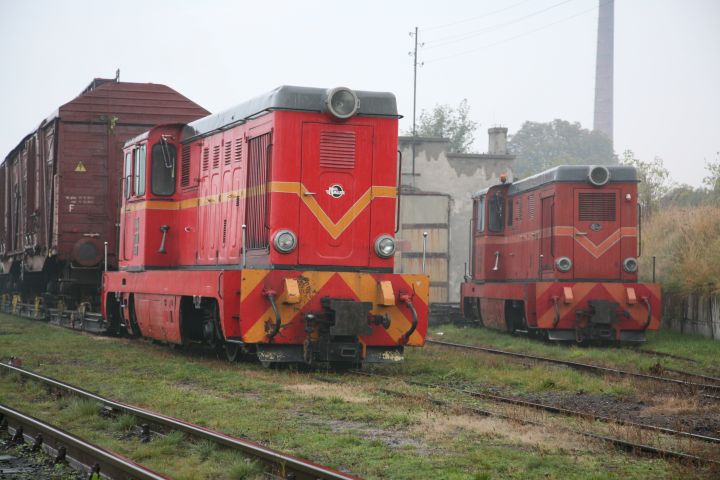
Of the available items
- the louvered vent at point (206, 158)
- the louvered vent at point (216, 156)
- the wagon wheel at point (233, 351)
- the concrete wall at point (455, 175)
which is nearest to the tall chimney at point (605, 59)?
the concrete wall at point (455, 175)

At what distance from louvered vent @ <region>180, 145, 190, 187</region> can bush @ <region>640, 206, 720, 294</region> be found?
31.3ft

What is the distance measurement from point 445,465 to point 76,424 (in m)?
3.56

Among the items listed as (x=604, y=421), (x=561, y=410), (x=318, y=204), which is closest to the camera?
(x=604, y=421)

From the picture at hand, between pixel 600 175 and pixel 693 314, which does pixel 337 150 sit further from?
pixel 693 314

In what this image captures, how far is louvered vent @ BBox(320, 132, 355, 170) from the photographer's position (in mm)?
12250

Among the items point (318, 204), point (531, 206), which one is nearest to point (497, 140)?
point (531, 206)

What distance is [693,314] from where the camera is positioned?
19062mm

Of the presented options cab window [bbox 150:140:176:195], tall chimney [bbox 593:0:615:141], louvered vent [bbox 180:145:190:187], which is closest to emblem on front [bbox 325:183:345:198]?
louvered vent [bbox 180:145:190:187]

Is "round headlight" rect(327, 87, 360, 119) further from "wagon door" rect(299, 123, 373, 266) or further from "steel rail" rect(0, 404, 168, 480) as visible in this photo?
"steel rail" rect(0, 404, 168, 480)

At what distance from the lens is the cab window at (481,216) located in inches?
870

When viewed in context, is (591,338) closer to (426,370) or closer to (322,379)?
(426,370)

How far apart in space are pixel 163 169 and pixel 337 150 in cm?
422

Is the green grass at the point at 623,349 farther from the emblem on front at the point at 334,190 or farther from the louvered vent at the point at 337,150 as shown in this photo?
the louvered vent at the point at 337,150

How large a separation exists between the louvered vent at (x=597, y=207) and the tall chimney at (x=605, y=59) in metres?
81.5
